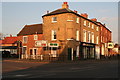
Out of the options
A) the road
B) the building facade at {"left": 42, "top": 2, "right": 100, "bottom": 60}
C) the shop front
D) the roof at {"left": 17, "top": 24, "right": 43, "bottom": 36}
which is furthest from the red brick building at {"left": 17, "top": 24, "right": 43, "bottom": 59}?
the road

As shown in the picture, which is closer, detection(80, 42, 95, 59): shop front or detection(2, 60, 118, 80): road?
detection(2, 60, 118, 80): road

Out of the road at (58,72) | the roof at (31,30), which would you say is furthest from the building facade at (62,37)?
the road at (58,72)

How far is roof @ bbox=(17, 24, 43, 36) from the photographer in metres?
39.8

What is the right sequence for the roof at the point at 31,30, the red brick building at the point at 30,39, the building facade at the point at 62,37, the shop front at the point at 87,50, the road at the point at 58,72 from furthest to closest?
the roof at the point at 31,30 → the red brick building at the point at 30,39 → the shop front at the point at 87,50 → the building facade at the point at 62,37 → the road at the point at 58,72

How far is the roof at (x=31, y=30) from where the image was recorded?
39.8m

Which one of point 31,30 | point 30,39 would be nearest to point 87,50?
point 30,39

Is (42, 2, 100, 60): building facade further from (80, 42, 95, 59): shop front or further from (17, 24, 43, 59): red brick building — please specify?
(17, 24, 43, 59): red brick building

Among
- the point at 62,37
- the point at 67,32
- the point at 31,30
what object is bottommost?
the point at 62,37

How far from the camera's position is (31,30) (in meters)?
41.6

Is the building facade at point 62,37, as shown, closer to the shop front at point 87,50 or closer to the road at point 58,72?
the shop front at point 87,50

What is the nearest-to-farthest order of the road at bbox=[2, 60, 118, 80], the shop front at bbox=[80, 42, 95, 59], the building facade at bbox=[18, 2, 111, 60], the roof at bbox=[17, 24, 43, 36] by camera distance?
the road at bbox=[2, 60, 118, 80]
the building facade at bbox=[18, 2, 111, 60]
the shop front at bbox=[80, 42, 95, 59]
the roof at bbox=[17, 24, 43, 36]

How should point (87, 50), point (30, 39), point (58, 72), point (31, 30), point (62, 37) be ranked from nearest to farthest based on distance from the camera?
point (58, 72) < point (62, 37) < point (87, 50) < point (30, 39) < point (31, 30)

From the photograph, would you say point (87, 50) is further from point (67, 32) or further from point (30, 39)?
point (30, 39)

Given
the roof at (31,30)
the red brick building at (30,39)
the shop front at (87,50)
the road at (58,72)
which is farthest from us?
the roof at (31,30)
